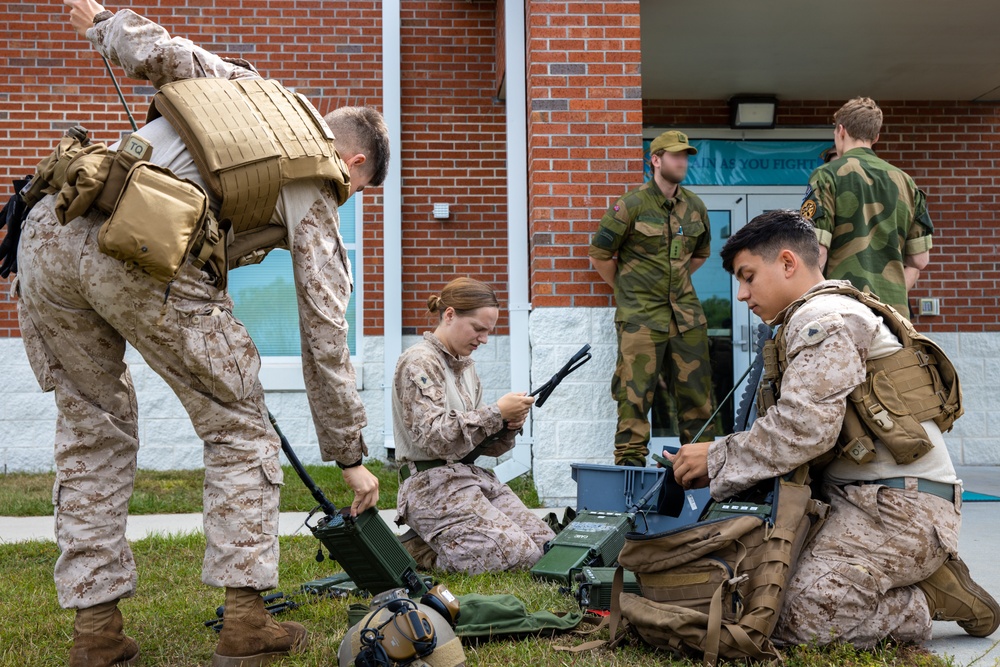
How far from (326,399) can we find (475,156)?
597 centimetres

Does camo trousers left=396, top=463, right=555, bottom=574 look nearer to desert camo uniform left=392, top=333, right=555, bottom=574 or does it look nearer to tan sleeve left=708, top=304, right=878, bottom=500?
desert camo uniform left=392, top=333, right=555, bottom=574

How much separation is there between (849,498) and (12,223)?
271cm

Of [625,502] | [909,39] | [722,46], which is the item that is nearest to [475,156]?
[722,46]

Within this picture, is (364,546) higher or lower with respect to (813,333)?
lower

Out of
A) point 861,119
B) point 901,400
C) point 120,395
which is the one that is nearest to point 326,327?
point 120,395

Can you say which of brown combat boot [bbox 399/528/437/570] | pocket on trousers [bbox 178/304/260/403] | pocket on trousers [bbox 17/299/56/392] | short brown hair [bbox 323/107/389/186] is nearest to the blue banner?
brown combat boot [bbox 399/528/437/570]

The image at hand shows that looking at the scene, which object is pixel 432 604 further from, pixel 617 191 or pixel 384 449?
pixel 384 449

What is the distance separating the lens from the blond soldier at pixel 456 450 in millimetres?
4219

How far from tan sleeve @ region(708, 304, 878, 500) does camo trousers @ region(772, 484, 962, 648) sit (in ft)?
0.90

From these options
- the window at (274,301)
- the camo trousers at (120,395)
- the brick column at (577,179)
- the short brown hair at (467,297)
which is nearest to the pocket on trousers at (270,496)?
the camo trousers at (120,395)

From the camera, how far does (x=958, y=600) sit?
305 centimetres

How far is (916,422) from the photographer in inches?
115

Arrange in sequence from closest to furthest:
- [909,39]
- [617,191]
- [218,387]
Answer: [218,387] < [617,191] < [909,39]

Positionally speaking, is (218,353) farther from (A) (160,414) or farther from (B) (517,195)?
(A) (160,414)
